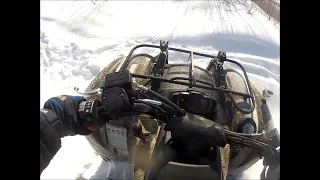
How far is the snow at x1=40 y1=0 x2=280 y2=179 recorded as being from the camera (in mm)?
4926

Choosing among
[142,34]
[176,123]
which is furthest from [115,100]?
[142,34]

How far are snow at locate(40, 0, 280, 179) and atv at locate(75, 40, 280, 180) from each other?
148 cm

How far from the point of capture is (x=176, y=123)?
5.55 feet

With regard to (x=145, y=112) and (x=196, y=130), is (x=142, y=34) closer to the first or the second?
(x=145, y=112)

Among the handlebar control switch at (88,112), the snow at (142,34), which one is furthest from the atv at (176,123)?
the snow at (142,34)

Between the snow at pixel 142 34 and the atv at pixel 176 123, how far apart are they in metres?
1.48

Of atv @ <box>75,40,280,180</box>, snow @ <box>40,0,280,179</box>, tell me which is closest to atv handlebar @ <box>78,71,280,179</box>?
atv @ <box>75,40,280,180</box>

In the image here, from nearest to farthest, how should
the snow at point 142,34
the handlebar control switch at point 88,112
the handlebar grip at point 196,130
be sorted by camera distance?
the handlebar grip at point 196,130, the handlebar control switch at point 88,112, the snow at point 142,34

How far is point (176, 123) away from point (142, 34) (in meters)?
4.20

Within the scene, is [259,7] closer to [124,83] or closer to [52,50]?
[52,50]

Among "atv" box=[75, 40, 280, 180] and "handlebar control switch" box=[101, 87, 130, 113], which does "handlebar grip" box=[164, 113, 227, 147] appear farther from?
"handlebar control switch" box=[101, 87, 130, 113]

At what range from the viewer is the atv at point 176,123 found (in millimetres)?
1678

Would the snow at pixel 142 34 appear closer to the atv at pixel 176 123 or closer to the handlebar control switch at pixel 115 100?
the atv at pixel 176 123

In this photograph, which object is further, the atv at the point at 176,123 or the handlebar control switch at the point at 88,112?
the handlebar control switch at the point at 88,112
